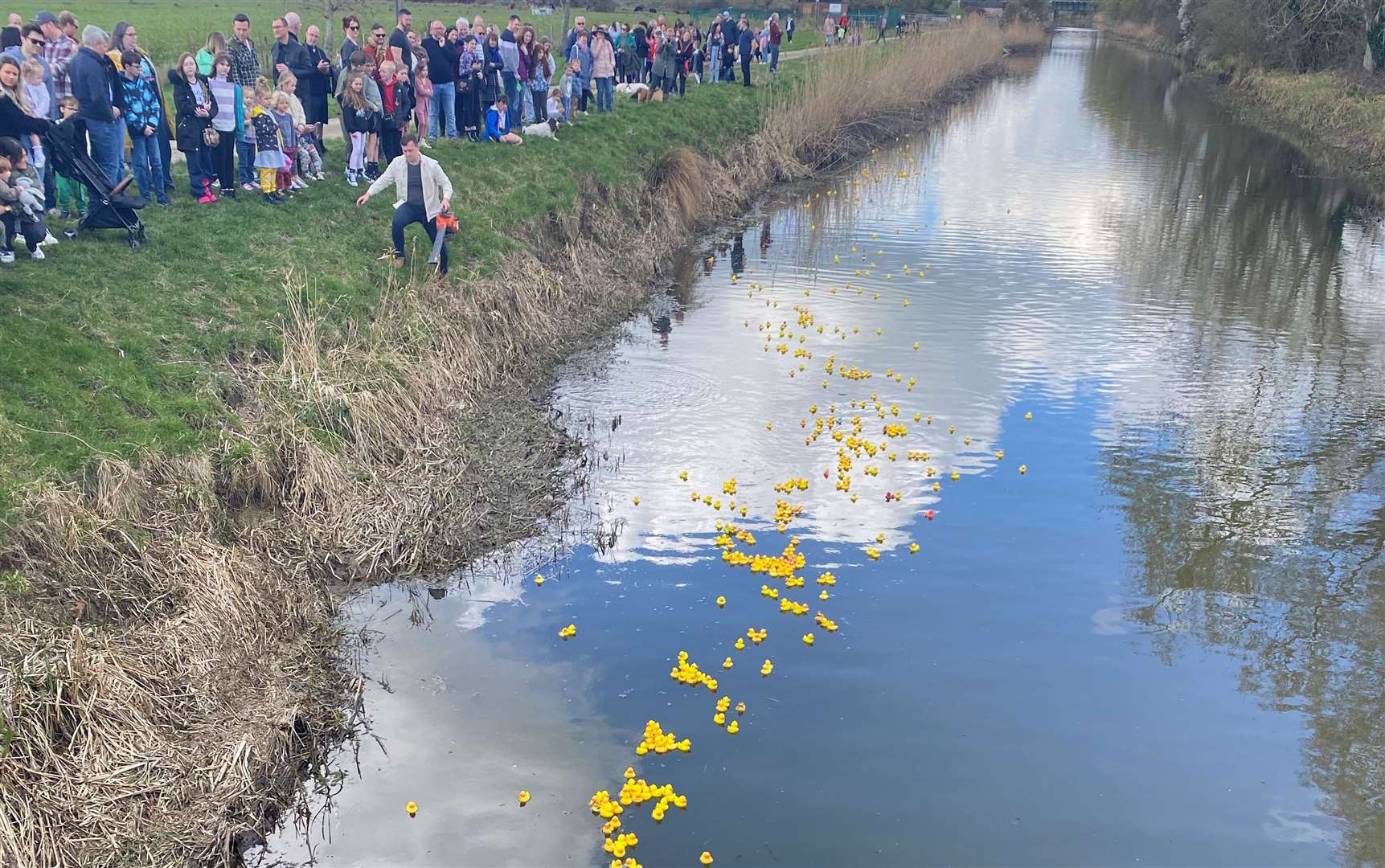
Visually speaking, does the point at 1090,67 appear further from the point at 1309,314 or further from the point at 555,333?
the point at 555,333

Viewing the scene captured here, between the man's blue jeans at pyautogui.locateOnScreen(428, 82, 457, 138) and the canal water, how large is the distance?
5.29 m

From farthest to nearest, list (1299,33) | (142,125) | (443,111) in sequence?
1. (1299,33)
2. (443,111)
3. (142,125)

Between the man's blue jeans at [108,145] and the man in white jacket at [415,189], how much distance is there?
3.10 metres

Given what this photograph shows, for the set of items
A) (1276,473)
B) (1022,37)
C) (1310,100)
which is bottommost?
(1276,473)

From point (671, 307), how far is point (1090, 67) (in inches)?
1957

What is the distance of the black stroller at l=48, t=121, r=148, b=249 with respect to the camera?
44.7ft

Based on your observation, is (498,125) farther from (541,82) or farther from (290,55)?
(290,55)

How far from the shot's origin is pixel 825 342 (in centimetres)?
1819

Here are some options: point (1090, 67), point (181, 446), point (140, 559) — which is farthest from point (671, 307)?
point (1090, 67)

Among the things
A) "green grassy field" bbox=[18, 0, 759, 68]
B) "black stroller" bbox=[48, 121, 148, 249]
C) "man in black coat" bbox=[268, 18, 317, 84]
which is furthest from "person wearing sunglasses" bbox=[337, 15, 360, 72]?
"green grassy field" bbox=[18, 0, 759, 68]

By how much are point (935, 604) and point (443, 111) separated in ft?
47.7

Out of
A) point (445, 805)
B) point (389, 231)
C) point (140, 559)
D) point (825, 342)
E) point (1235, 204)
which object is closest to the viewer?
point (445, 805)

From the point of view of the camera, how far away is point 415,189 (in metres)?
15.7

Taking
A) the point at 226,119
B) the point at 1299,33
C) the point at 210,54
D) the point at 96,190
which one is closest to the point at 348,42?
the point at 210,54
